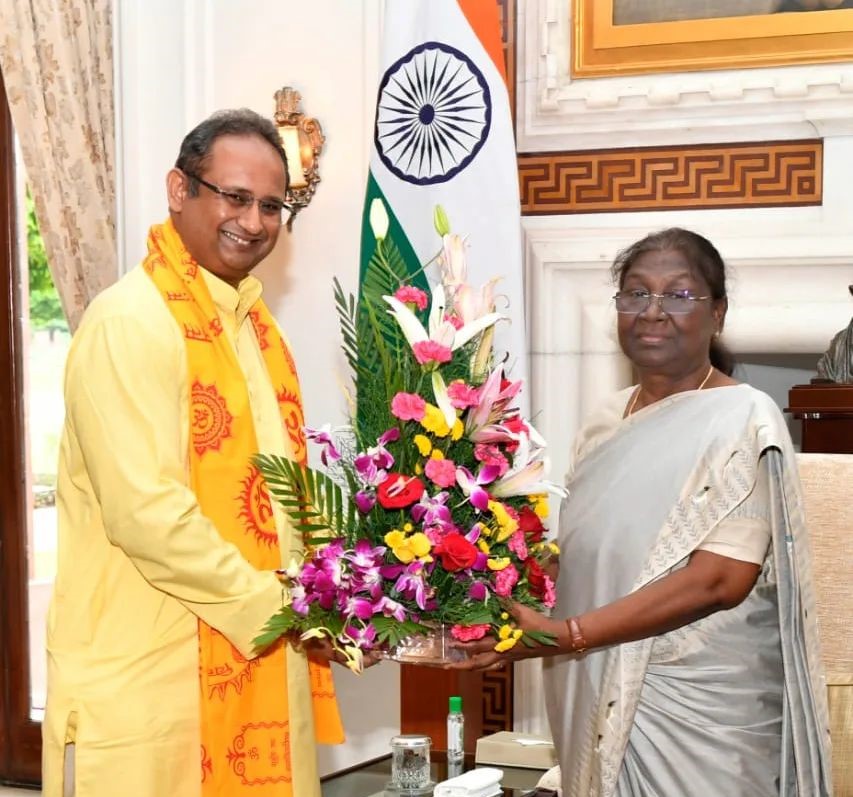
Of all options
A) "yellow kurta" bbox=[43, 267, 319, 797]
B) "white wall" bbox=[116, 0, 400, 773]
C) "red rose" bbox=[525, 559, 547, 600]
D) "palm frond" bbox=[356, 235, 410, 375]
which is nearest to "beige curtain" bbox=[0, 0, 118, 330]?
"white wall" bbox=[116, 0, 400, 773]

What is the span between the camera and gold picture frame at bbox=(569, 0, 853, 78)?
3926mm

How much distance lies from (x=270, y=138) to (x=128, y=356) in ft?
1.62

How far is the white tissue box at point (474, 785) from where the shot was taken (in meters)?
2.76

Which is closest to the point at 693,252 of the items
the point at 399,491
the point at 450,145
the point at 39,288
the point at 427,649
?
the point at 399,491

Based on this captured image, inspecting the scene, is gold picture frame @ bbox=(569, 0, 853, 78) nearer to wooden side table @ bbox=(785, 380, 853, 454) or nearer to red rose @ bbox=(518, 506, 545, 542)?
wooden side table @ bbox=(785, 380, 853, 454)

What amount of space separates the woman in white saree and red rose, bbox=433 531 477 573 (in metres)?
0.24

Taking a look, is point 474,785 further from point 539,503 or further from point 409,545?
point 409,545

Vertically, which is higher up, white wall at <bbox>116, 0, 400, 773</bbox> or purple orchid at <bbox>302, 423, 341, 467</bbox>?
→ white wall at <bbox>116, 0, 400, 773</bbox>

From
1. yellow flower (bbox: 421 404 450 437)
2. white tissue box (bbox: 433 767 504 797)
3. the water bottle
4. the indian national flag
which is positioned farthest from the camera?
the indian national flag

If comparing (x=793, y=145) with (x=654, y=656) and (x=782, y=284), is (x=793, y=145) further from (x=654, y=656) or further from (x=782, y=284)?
(x=654, y=656)

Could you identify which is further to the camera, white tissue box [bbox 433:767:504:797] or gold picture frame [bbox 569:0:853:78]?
gold picture frame [bbox 569:0:853:78]

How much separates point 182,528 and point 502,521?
0.53m

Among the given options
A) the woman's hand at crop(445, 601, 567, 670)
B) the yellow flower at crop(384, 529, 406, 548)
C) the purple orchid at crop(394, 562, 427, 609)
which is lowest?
the woman's hand at crop(445, 601, 567, 670)

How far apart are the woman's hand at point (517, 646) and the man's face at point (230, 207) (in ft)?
2.60
